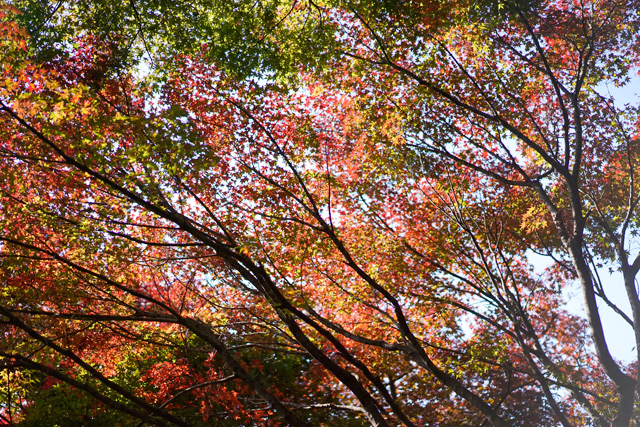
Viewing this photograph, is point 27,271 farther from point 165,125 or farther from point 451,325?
point 451,325

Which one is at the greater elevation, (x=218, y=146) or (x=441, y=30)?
(x=441, y=30)

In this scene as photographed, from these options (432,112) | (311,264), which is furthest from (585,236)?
(311,264)

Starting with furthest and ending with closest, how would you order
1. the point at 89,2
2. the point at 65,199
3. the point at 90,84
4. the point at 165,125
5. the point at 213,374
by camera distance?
1. the point at 213,374
2. the point at 89,2
3. the point at 90,84
4. the point at 65,199
5. the point at 165,125

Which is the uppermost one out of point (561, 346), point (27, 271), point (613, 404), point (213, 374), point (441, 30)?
point (441, 30)

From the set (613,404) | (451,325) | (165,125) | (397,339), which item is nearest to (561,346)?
(613,404)

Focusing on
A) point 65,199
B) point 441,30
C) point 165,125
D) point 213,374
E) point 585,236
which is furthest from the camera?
point 585,236

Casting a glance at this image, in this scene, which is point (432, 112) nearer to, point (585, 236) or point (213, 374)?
point (585, 236)

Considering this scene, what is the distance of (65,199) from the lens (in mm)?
6309

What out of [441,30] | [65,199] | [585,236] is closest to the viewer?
[65,199]

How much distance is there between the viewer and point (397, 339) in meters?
11.2

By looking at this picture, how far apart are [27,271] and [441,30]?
9.48m

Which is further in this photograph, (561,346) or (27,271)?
(561,346)

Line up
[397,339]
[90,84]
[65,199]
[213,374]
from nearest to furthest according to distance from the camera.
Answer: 1. [65,199]
2. [90,84]
3. [213,374]
4. [397,339]

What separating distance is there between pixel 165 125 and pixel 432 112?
7293mm
